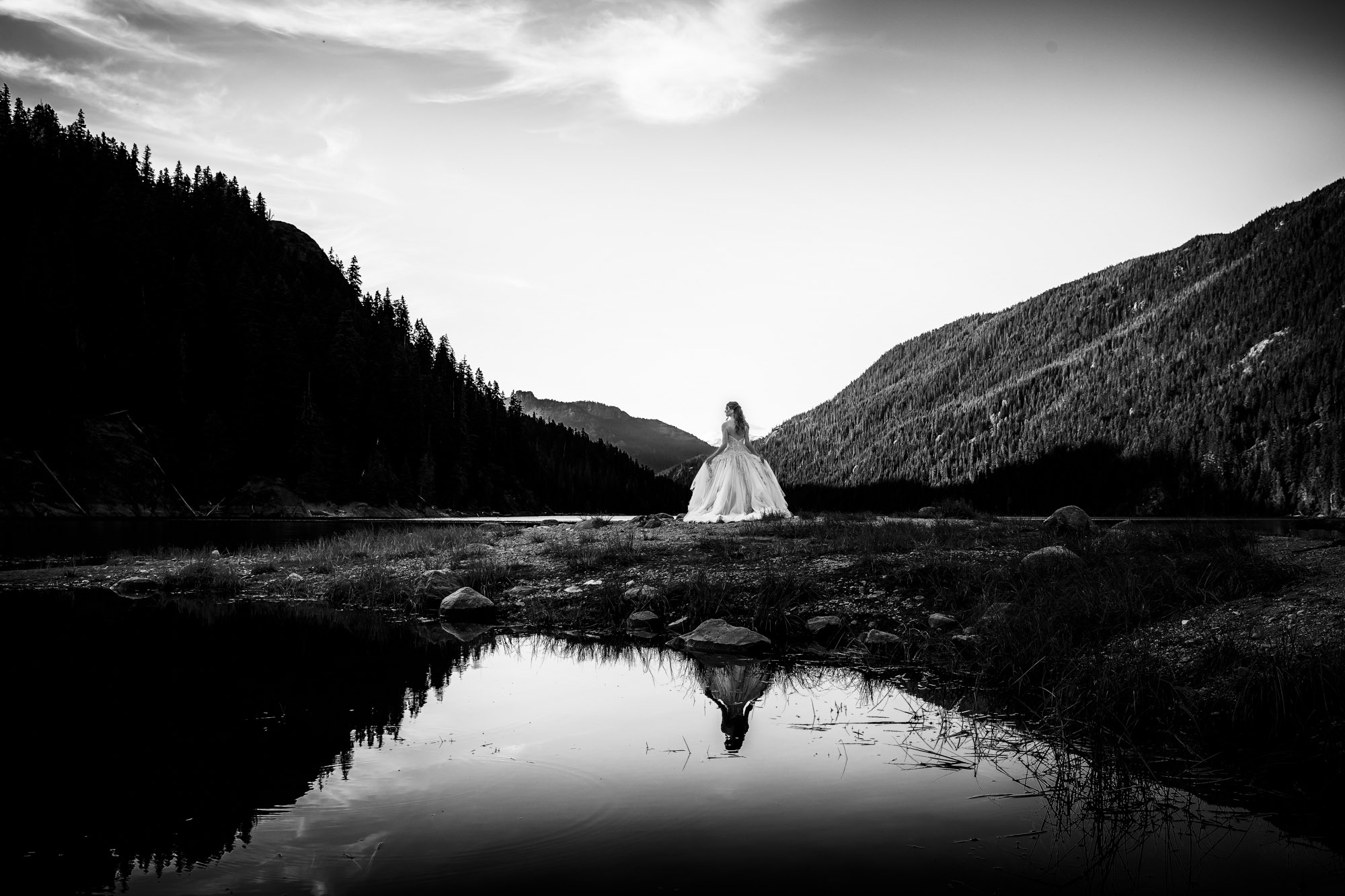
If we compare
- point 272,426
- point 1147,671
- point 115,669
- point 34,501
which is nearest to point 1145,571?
point 1147,671

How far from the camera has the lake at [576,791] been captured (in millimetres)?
5016

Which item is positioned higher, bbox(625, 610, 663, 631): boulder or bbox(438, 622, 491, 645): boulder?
bbox(625, 610, 663, 631): boulder

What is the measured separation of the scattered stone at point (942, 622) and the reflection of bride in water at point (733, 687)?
3124 millimetres

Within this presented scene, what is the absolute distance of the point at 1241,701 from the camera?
779cm

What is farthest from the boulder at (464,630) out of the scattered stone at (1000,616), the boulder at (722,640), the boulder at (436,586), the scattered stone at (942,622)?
the scattered stone at (1000,616)

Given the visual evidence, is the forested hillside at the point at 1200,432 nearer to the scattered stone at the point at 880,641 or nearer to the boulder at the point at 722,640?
the scattered stone at the point at 880,641

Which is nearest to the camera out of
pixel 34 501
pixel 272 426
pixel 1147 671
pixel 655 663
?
pixel 1147 671

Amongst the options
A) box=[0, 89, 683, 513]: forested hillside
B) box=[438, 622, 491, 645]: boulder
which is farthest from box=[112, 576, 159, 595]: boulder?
box=[0, 89, 683, 513]: forested hillside

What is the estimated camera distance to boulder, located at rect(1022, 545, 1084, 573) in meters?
14.5

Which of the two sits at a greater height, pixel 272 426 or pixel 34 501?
Answer: pixel 272 426

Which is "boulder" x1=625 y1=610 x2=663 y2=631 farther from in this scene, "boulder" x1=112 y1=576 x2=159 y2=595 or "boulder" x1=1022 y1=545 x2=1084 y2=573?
"boulder" x1=112 y1=576 x2=159 y2=595

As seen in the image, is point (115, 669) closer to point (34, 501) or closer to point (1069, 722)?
point (1069, 722)

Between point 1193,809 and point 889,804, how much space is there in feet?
7.59

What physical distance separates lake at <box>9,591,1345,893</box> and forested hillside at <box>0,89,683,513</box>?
75.2m
